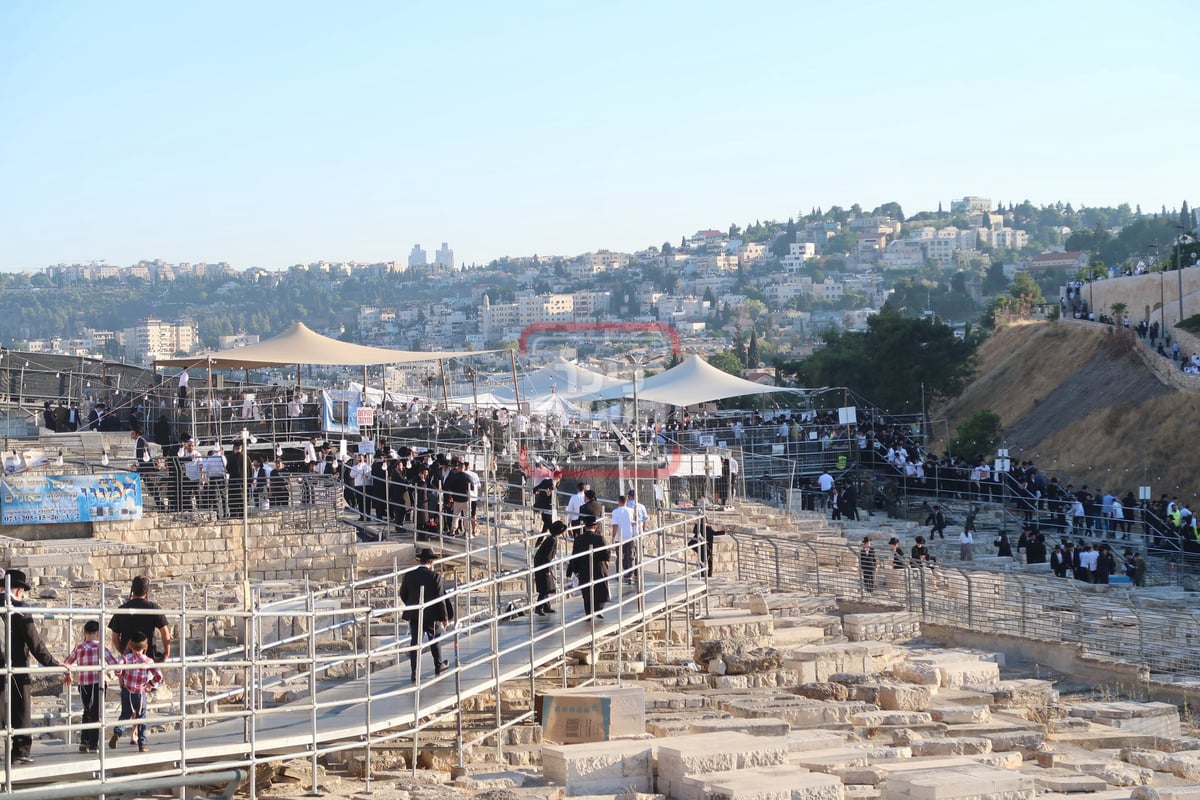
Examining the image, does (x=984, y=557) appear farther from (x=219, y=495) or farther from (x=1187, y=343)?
(x=1187, y=343)

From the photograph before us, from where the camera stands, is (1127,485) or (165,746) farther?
(1127,485)

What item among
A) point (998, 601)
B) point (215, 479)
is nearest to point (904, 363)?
point (998, 601)

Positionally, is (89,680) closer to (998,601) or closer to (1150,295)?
(998,601)

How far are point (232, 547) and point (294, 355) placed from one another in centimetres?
561

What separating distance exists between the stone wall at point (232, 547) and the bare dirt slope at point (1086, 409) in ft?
92.7

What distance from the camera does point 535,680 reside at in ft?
39.3

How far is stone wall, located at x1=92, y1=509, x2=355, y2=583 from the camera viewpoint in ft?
61.5

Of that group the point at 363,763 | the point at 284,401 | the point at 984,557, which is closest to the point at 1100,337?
the point at 984,557

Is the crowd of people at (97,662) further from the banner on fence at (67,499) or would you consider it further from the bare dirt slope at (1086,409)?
the bare dirt slope at (1086,409)

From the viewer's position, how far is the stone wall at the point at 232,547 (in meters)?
18.8

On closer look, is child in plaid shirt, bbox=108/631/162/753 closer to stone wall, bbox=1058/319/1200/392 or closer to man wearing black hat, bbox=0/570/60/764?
man wearing black hat, bbox=0/570/60/764

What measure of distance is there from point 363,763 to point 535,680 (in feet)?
8.53

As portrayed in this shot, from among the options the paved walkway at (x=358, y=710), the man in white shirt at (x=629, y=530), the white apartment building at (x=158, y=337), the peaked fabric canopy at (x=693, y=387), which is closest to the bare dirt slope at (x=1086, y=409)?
the peaked fabric canopy at (x=693, y=387)

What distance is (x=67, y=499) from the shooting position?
18.6 meters
